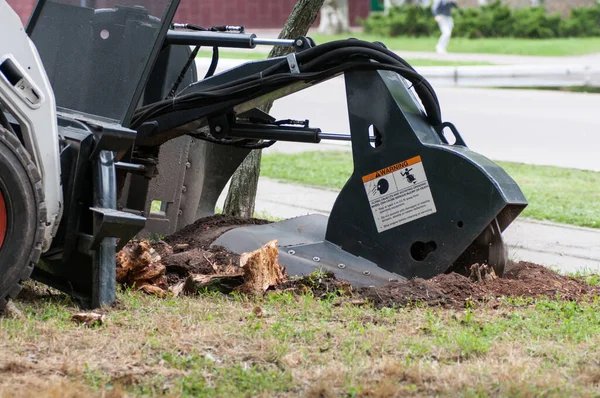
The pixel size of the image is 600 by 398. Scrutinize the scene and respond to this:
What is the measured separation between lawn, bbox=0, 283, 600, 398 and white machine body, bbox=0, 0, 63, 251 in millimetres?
543

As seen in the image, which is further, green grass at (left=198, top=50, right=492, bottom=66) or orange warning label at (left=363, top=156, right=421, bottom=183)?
green grass at (left=198, top=50, right=492, bottom=66)

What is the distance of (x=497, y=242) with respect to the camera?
5484mm

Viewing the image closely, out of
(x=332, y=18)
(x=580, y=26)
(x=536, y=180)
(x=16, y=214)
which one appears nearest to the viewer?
(x=16, y=214)

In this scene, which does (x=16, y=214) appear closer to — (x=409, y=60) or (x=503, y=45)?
(x=409, y=60)

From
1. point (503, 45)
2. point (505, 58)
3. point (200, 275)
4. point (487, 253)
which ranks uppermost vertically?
point (503, 45)

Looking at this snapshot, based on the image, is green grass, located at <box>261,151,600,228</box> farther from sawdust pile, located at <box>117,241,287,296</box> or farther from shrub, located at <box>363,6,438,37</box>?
shrub, located at <box>363,6,438,37</box>

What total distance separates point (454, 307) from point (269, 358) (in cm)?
132

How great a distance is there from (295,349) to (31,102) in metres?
1.58

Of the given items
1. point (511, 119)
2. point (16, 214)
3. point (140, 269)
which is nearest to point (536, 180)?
point (511, 119)

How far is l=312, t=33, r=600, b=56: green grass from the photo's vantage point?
27609 mm

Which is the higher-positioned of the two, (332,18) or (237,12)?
(237,12)

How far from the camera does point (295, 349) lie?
4.27 meters

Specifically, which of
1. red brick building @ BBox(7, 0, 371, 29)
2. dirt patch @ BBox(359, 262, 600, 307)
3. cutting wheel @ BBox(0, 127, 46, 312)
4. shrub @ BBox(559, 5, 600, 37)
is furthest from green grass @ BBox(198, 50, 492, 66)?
cutting wheel @ BBox(0, 127, 46, 312)

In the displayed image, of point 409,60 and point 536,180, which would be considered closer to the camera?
point 536,180
